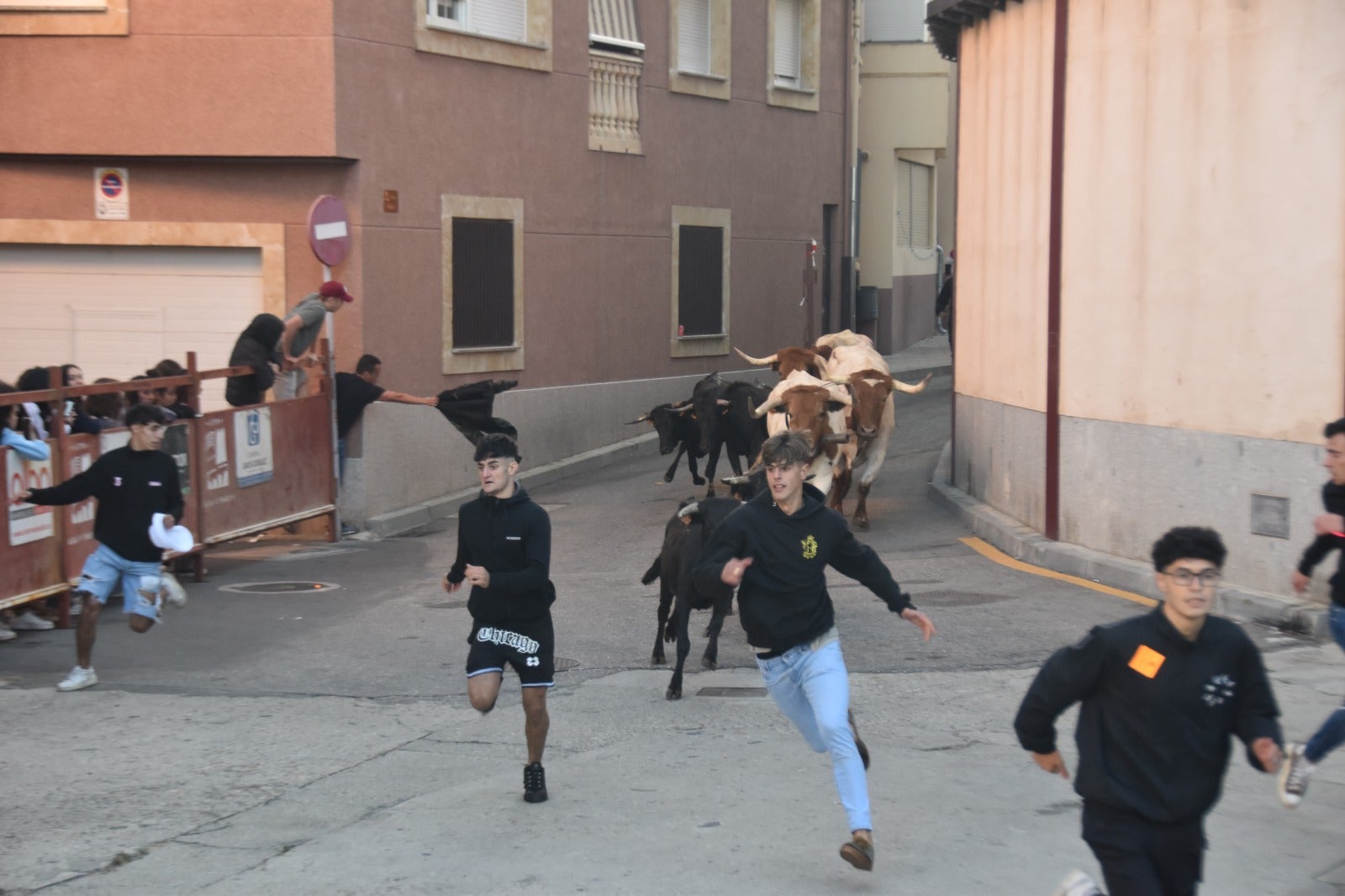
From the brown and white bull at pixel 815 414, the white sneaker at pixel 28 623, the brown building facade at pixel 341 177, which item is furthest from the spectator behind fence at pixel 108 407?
the brown and white bull at pixel 815 414

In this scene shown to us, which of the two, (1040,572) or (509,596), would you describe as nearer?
(509,596)

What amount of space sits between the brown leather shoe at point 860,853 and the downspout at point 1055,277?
780cm

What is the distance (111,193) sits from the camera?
54.7ft

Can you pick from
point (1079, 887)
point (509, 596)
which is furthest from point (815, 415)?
point (1079, 887)

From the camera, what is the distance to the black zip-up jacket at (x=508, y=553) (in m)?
7.22

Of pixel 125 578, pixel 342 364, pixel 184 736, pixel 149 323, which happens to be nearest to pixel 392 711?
pixel 184 736

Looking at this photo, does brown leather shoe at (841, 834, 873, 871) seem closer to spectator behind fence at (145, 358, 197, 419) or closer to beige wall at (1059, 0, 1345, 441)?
beige wall at (1059, 0, 1345, 441)

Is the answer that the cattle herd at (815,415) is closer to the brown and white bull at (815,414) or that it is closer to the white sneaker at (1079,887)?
the brown and white bull at (815,414)

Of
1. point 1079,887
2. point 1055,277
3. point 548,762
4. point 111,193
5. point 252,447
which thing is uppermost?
point 111,193

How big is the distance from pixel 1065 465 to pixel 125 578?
7406mm

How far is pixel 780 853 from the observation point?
6.47m

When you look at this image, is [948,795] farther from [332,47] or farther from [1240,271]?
[332,47]

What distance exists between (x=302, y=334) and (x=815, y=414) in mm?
4949

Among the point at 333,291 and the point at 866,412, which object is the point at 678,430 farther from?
the point at 333,291
